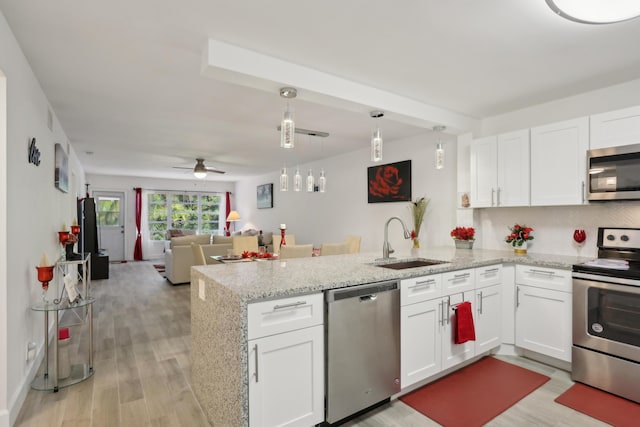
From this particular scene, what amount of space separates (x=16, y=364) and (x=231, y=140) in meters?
3.79

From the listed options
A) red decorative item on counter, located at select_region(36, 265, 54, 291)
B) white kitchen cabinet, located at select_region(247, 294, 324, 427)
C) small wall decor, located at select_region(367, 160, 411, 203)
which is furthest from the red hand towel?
red decorative item on counter, located at select_region(36, 265, 54, 291)

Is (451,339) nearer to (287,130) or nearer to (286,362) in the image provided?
(286,362)

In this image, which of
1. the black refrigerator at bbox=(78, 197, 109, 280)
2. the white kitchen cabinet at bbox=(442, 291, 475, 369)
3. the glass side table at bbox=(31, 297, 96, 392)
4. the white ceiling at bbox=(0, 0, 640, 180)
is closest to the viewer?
the white ceiling at bbox=(0, 0, 640, 180)

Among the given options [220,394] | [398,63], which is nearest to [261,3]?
[398,63]

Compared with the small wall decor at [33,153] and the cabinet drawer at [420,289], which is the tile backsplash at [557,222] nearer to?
the cabinet drawer at [420,289]

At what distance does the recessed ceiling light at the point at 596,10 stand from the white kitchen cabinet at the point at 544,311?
1.83 m

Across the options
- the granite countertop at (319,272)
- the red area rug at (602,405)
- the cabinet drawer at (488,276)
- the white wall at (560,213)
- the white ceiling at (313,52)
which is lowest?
the red area rug at (602,405)

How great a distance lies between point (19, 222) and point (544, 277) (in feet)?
13.4

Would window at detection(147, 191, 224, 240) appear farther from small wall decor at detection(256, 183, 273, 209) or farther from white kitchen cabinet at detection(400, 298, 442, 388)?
white kitchen cabinet at detection(400, 298, 442, 388)

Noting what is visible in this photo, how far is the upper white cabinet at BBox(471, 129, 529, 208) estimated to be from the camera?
3363 mm

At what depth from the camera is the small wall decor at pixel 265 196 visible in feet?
29.7

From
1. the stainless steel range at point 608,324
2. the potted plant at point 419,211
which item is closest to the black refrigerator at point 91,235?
the potted plant at point 419,211

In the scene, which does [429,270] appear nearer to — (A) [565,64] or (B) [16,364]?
(A) [565,64]

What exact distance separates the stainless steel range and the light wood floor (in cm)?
25
